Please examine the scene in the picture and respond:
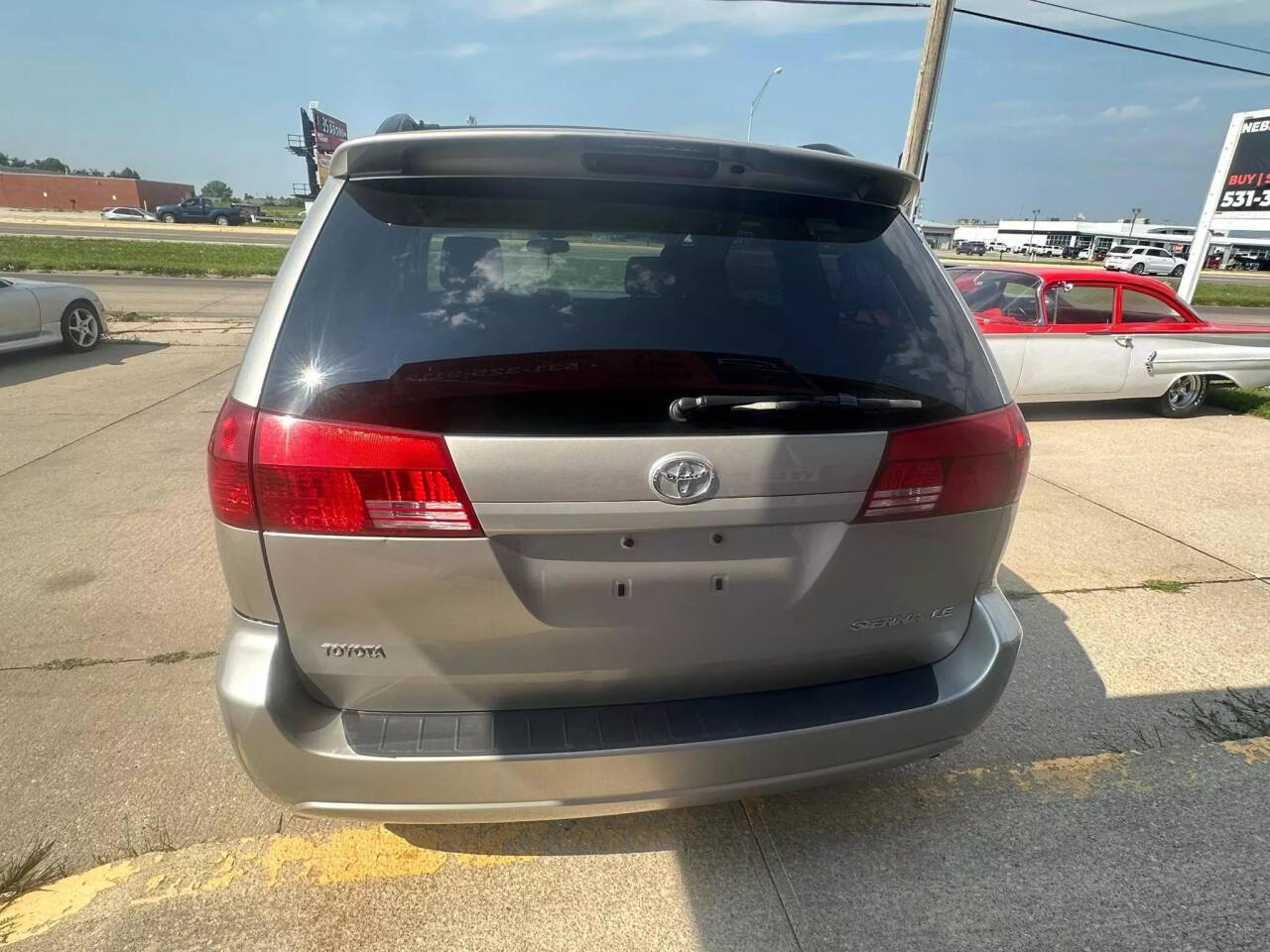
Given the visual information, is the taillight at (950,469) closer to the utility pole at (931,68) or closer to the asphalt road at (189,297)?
the utility pole at (931,68)

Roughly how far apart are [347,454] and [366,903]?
1268 mm

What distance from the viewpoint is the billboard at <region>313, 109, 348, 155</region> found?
68106 millimetres

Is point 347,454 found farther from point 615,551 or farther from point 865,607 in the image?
point 865,607

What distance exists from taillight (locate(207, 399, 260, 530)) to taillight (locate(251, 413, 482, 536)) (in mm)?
28

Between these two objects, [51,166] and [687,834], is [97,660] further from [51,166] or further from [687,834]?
[51,166]

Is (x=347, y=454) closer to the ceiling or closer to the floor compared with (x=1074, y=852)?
closer to the ceiling

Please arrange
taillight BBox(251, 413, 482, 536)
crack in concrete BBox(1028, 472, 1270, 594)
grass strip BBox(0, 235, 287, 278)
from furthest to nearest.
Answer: grass strip BBox(0, 235, 287, 278)
crack in concrete BBox(1028, 472, 1270, 594)
taillight BBox(251, 413, 482, 536)

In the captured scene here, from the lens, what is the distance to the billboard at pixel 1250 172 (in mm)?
11656

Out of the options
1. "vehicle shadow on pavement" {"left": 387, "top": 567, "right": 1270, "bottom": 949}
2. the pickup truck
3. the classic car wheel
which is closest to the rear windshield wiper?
"vehicle shadow on pavement" {"left": 387, "top": 567, "right": 1270, "bottom": 949}

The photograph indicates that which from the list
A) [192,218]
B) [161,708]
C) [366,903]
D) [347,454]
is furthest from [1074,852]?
[192,218]

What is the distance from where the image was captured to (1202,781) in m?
2.53

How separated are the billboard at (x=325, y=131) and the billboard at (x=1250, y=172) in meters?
66.6

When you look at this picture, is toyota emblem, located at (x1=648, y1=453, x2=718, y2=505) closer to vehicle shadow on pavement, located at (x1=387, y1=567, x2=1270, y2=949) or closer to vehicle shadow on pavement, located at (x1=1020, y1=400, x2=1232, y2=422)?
vehicle shadow on pavement, located at (x1=387, y1=567, x2=1270, y2=949)

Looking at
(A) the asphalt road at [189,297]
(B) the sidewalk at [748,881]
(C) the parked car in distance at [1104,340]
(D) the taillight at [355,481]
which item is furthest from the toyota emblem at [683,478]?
(A) the asphalt road at [189,297]
